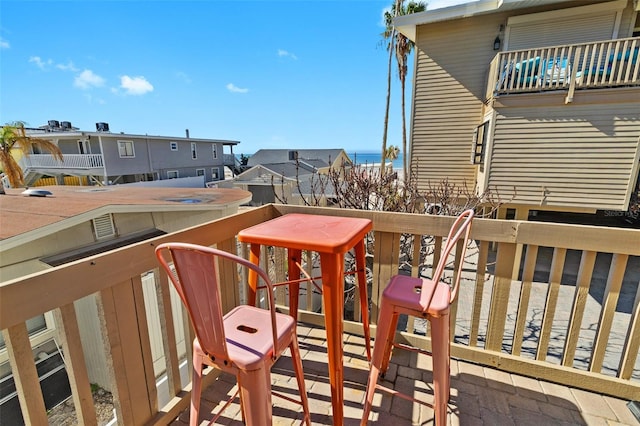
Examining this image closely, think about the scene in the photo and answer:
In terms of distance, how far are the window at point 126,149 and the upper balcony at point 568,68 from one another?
17.8 metres

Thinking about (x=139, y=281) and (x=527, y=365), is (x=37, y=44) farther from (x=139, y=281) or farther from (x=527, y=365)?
(x=527, y=365)

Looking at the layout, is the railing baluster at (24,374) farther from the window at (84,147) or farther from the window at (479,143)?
the window at (84,147)

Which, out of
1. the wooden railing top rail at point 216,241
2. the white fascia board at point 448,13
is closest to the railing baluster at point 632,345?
the wooden railing top rail at point 216,241

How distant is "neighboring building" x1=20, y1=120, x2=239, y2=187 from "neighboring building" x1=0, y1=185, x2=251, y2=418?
9167mm

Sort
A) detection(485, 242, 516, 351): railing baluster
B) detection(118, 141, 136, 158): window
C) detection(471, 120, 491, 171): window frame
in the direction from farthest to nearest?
detection(118, 141, 136, 158): window < detection(471, 120, 491, 171): window frame < detection(485, 242, 516, 351): railing baluster

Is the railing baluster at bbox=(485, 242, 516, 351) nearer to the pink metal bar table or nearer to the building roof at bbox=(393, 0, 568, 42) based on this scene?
the pink metal bar table

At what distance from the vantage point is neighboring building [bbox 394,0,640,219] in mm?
5855

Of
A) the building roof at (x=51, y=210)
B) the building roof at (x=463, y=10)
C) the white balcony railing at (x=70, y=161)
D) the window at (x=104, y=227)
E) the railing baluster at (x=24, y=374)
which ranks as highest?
the building roof at (x=463, y=10)

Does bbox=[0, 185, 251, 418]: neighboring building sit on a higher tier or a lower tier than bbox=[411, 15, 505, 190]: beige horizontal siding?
lower

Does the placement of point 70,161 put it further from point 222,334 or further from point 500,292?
point 500,292

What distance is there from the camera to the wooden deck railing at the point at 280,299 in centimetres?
106

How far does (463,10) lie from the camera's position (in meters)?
6.89

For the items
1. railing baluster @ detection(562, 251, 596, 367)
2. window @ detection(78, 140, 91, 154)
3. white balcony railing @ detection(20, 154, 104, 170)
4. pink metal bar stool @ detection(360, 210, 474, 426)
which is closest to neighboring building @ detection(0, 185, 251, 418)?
pink metal bar stool @ detection(360, 210, 474, 426)

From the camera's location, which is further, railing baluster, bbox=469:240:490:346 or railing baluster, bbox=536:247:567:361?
railing baluster, bbox=469:240:490:346
